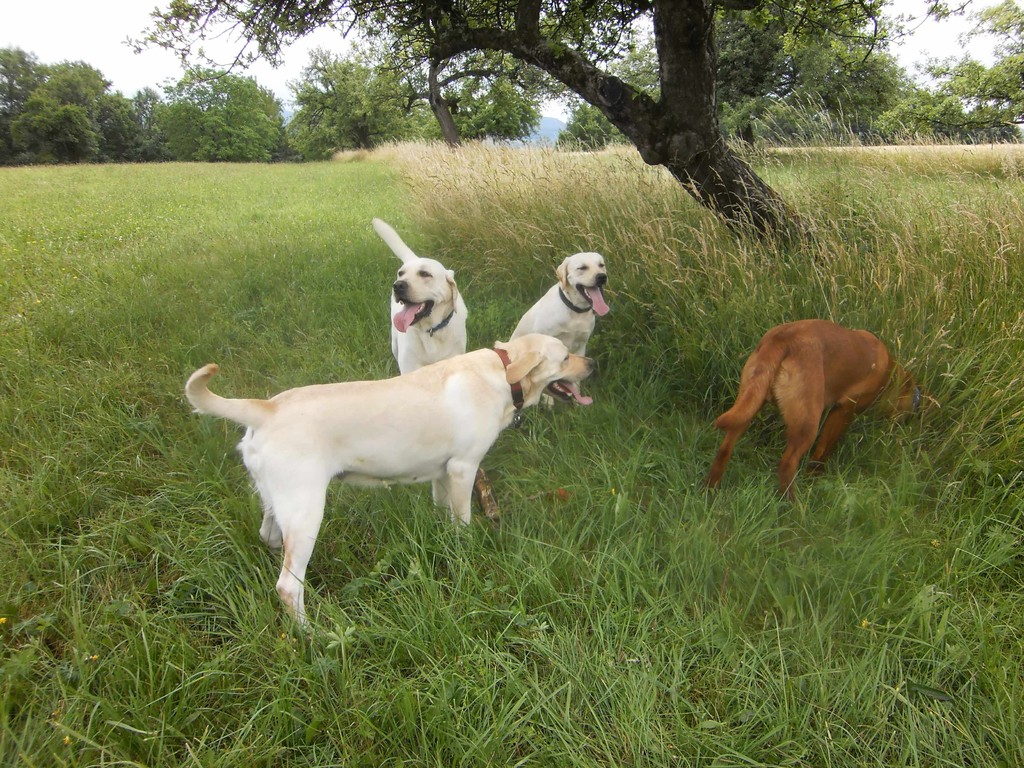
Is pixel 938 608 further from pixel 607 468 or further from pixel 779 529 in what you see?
pixel 607 468

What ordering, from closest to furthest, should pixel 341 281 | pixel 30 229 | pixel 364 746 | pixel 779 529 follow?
pixel 364 746, pixel 779 529, pixel 341 281, pixel 30 229

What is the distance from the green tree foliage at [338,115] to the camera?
37250 millimetres

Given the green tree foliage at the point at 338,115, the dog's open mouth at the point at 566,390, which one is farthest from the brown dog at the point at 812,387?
the green tree foliage at the point at 338,115

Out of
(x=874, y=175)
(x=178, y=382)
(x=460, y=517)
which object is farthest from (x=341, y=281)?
(x=874, y=175)

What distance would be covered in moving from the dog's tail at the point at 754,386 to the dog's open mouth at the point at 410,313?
2.07m

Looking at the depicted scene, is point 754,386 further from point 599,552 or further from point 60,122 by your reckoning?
point 60,122

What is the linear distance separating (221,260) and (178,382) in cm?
365

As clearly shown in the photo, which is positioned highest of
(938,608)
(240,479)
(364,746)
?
(240,479)

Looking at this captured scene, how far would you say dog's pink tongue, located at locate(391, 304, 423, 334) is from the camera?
357 centimetres

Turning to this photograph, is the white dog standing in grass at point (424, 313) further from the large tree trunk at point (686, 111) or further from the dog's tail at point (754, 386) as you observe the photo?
the large tree trunk at point (686, 111)

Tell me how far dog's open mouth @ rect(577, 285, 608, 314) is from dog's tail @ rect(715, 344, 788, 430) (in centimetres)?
140

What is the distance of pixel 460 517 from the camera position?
8.40 feet

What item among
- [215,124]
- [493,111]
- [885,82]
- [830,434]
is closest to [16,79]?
[215,124]

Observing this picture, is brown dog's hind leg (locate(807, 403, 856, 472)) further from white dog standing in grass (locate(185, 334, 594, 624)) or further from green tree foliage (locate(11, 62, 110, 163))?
green tree foliage (locate(11, 62, 110, 163))
